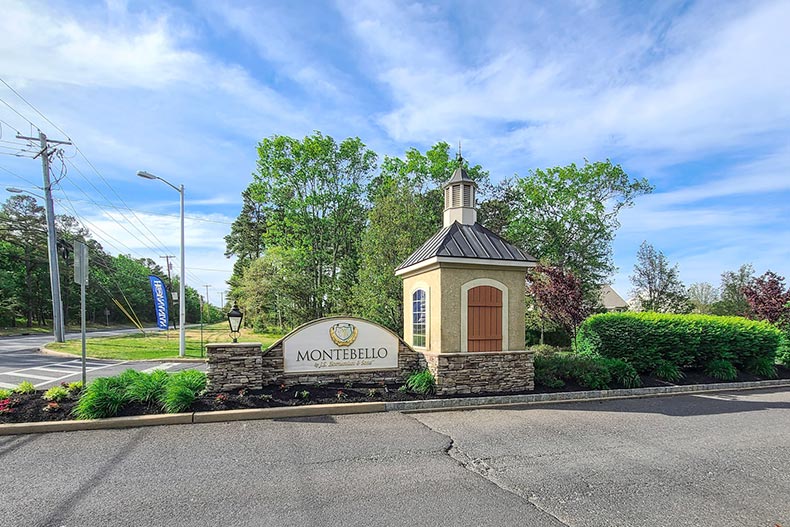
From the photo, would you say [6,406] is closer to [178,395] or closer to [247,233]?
[178,395]

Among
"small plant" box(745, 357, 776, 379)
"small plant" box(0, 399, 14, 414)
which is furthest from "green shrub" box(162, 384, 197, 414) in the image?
"small plant" box(745, 357, 776, 379)

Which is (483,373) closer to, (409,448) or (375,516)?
(409,448)

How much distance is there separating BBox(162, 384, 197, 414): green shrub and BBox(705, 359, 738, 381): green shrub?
12682mm

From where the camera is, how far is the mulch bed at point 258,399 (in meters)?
6.82

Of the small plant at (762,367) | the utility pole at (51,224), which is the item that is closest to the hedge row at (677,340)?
the small plant at (762,367)

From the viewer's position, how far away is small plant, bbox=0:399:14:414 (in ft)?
22.1

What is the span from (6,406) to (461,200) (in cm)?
968

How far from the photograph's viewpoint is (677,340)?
11.6 metres

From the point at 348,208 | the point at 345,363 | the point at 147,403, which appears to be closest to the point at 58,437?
the point at 147,403

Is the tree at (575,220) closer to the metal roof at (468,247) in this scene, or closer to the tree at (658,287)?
the tree at (658,287)

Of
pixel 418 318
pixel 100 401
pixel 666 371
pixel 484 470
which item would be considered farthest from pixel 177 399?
pixel 666 371

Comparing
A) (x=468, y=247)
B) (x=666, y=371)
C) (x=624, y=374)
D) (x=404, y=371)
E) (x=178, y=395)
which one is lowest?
(x=666, y=371)

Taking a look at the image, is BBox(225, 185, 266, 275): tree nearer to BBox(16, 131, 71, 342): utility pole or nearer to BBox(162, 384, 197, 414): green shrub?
BBox(16, 131, 71, 342): utility pole

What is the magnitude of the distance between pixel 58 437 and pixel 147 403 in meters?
1.27
